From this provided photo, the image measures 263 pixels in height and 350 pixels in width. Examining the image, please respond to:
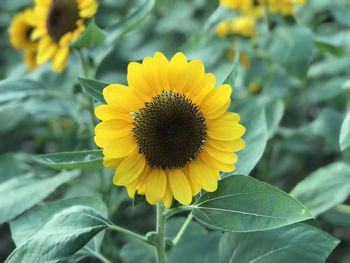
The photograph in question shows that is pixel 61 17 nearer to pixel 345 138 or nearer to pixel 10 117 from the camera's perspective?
pixel 10 117

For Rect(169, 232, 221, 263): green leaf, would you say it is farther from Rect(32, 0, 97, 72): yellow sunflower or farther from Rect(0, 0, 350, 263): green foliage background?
Rect(32, 0, 97, 72): yellow sunflower

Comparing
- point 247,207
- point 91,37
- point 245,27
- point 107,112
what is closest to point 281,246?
point 247,207

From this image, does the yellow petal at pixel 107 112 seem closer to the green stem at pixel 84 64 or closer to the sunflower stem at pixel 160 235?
the sunflower stem at pixel 160 235

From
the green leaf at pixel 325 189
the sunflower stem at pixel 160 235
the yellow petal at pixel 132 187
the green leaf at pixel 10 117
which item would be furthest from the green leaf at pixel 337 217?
the green leaf at pixel 10 117

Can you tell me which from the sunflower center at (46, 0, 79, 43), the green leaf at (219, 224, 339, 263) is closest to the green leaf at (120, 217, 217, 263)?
the green leaf at (219, 224, 339, 263)

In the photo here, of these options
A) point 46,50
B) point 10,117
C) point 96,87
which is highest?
point 96,87

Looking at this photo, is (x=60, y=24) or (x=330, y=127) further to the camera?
(x=330, y=127)

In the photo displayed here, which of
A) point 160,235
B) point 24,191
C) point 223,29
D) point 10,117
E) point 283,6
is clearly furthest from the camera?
Answer: point 223,29
